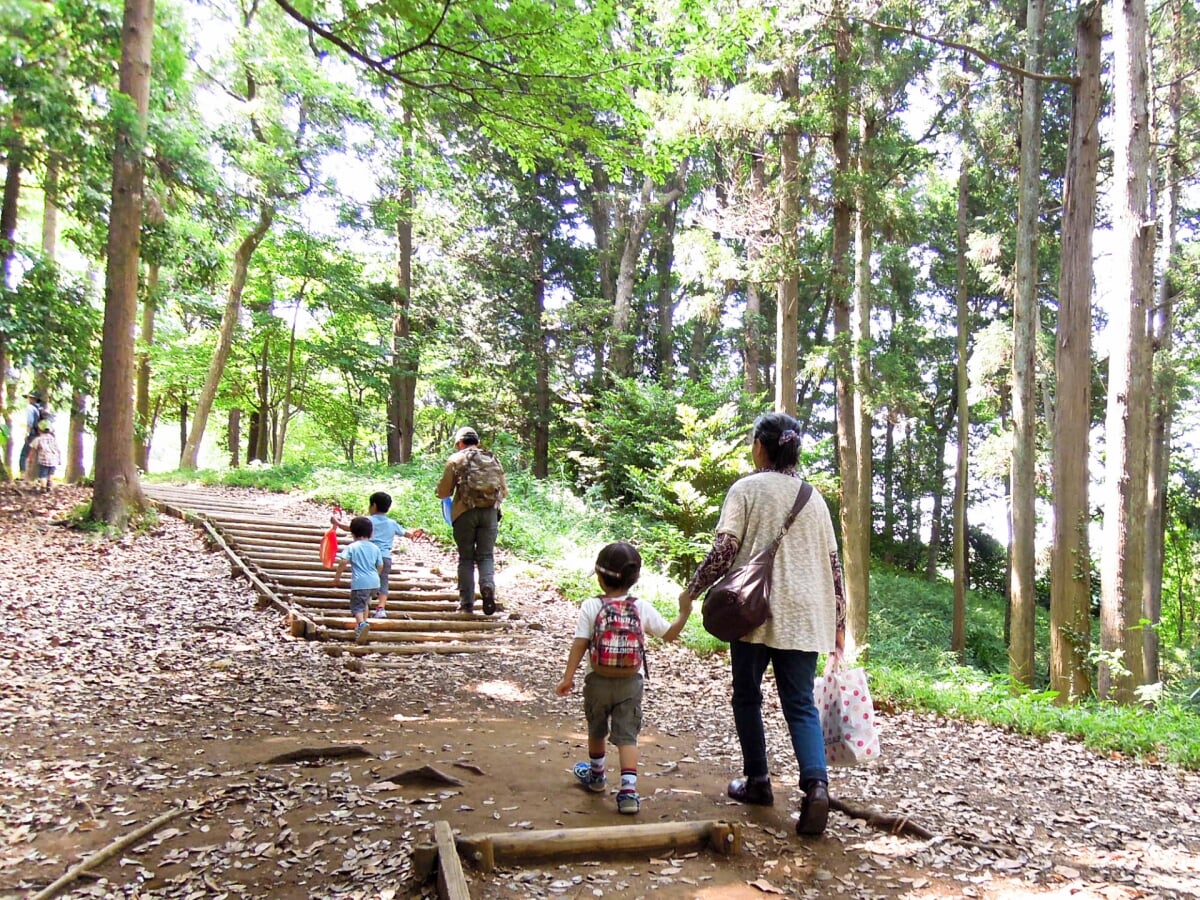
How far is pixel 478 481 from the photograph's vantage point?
8203 mm

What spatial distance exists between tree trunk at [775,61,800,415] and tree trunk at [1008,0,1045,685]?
3.40 m

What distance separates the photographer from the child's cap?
12.8 ft

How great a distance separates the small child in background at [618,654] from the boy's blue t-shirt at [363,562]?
4.16m

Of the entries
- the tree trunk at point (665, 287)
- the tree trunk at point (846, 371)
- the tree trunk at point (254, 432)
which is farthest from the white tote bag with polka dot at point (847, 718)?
the tree trunk at point (254, 432)

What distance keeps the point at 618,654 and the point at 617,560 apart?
48cm

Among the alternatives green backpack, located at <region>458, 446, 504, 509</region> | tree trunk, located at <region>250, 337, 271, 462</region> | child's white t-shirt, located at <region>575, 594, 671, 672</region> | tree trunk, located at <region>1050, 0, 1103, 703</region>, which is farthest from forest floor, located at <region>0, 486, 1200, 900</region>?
tree trunk, located at <region>250, 337, 271, 462</region>

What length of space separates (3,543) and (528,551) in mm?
7388

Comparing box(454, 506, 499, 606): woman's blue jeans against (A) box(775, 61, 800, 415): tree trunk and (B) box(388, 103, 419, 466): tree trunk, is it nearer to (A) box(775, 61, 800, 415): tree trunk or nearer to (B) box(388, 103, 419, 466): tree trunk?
(A) box(775, 61, 800, 415): tree trunk

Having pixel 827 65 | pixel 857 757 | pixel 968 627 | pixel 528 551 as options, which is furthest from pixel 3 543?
pixel 968 627

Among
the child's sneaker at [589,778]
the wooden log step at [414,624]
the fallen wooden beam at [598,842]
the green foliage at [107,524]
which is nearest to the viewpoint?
the fallen wooden beam at [598,842]

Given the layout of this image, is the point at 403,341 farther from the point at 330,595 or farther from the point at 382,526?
the point at 382,526

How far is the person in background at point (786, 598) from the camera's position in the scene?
11.6 feet

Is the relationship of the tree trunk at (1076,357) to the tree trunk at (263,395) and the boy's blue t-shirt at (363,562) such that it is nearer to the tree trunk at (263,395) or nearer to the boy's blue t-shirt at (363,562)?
the boy's blue t-shirt at (363,562)

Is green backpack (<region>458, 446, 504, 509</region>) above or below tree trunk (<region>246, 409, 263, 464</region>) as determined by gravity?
below
